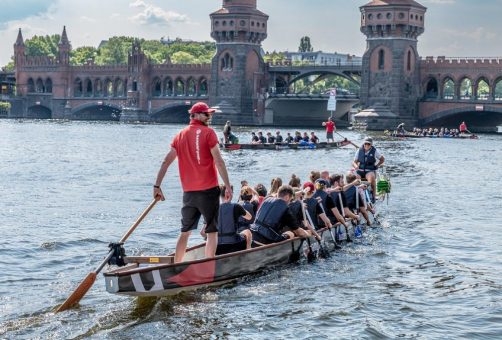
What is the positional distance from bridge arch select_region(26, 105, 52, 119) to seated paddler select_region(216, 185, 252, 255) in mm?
118417

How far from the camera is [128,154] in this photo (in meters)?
54.2

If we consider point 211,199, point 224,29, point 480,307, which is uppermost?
point 224,29

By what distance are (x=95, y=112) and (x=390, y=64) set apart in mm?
48765

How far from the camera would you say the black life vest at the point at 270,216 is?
16.9 meters

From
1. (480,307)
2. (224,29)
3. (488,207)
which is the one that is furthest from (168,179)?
(224,29)

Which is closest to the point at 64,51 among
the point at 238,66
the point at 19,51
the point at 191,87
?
the point at 19,51

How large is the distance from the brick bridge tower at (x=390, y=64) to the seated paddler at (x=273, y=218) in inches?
3029

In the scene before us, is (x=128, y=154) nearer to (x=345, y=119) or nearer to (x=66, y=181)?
(x=66, y=181)

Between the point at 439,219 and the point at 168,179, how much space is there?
47.4 feet

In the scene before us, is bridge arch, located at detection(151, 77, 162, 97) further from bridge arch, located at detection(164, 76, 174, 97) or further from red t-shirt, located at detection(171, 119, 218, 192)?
red t-shirt, located at detection(171, 119, 218, 192)

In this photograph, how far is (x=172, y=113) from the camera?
118m

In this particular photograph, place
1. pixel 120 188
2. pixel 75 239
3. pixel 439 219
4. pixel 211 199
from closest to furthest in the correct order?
pixel 211 199, pixel 75 239, pixel 439 219, pixel 120 188

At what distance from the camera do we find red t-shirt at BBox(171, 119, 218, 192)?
45.4 feet

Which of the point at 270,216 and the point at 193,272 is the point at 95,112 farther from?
the point at 193,272
